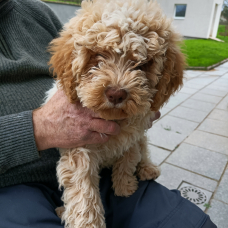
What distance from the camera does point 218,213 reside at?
2.61 metres

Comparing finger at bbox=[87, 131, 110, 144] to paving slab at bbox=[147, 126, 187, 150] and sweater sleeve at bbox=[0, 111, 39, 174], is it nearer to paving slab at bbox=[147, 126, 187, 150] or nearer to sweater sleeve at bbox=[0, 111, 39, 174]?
sweater sleeve at bbox=[0, 111, 39, 174]

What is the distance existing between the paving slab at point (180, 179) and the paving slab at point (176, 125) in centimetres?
119

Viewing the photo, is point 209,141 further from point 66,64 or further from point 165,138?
point 66,64

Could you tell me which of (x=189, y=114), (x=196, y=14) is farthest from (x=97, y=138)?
(x=196, y=14)

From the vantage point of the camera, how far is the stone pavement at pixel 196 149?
2.86 m

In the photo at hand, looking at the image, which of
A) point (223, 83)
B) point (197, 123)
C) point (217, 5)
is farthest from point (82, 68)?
point (217, 5)

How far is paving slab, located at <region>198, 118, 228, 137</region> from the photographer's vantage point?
439cm

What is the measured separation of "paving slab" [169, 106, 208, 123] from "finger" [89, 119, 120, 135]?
3.73m

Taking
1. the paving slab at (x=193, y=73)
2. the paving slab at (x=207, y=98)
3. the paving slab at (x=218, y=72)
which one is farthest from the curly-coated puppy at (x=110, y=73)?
the paving slab at (x=218, y=72)

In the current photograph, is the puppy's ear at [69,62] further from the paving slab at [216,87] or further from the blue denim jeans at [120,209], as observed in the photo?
the paving slab at [216,87]

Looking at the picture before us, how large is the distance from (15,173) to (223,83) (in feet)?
25.6

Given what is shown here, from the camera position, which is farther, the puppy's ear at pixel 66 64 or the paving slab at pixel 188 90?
the paving slab at pixel 188 90

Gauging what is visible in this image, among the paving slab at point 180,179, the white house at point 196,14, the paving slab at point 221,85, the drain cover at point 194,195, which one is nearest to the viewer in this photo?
the drain cover at point 194,195

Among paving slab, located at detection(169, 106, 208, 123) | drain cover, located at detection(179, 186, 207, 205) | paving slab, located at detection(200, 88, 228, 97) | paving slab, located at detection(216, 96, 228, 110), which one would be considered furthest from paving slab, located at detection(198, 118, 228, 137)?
paving slab, located at detection(200, 88, 228, 97)
